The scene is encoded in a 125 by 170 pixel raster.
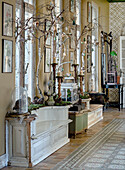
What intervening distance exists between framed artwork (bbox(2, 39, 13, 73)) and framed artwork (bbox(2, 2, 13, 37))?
140 mm

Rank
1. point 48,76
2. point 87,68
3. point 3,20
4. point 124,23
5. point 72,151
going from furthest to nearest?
point 124,23 → point 87,68 → point 48,76 → point 72,151 → point 3,20

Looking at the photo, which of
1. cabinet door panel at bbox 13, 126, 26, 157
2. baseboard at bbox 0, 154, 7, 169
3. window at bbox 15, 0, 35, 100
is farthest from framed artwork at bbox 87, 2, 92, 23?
baseboard at bbox 0, 154, 7, 169

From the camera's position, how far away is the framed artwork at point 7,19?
5234 mm

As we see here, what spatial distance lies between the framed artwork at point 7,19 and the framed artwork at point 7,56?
14 centimetres

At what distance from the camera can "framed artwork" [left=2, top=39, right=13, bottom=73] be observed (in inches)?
206

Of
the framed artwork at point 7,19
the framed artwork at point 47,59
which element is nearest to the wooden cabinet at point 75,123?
the framed artwork at point 47,59

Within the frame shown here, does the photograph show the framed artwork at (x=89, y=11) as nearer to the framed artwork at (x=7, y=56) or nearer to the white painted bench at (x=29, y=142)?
the white painted bench at (x=29, y=142)

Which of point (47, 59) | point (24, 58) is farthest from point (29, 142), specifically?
point (47, 59)

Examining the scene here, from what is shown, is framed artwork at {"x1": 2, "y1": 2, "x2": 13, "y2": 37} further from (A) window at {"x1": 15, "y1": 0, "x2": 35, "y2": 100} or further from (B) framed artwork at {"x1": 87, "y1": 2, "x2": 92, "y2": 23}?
(B) framed artwork at {"x1": 87, "y1": 2, "x2": 92, "y2": 23}

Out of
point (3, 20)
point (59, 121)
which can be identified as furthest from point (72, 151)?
point (3, 20)

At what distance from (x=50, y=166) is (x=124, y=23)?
35.1 ft

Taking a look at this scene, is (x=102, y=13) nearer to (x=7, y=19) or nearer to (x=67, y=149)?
(x=67, y=149)

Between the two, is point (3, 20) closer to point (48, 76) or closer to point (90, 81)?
point (48, 76)

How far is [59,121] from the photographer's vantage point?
685 centimetres
